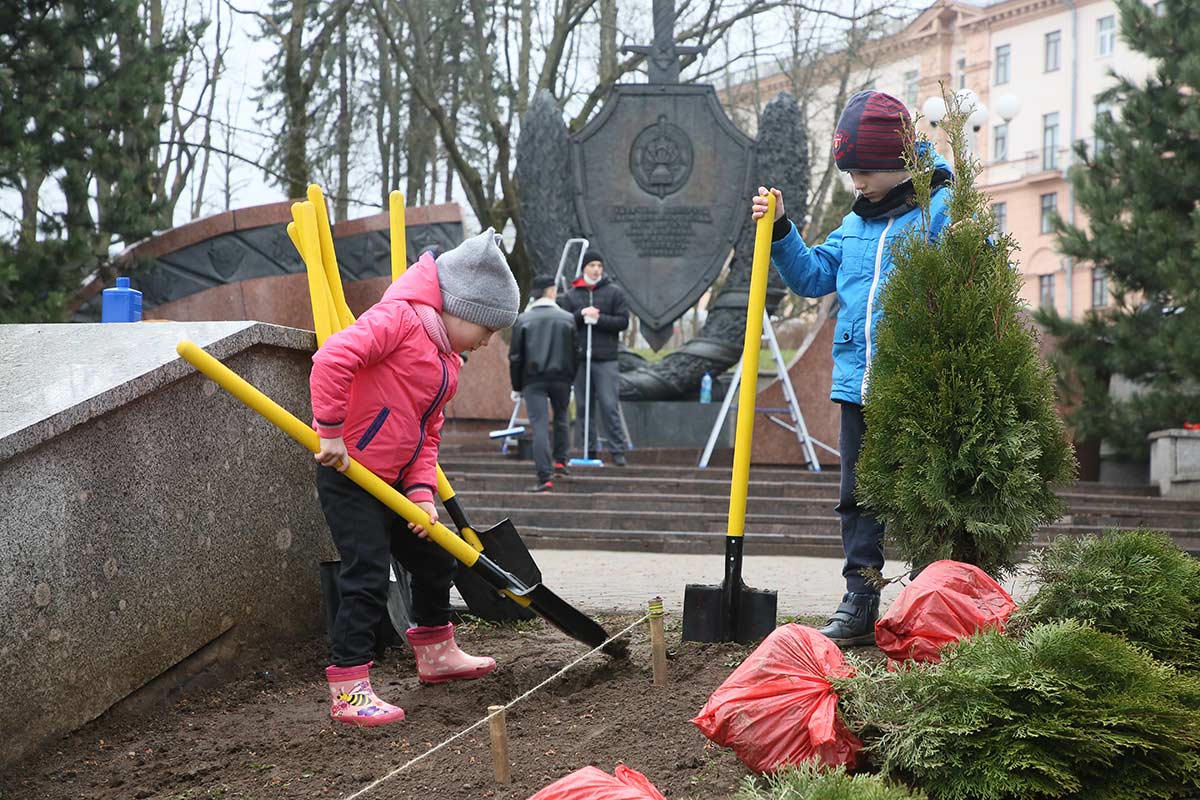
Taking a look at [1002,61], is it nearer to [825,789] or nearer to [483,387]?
[483,387]

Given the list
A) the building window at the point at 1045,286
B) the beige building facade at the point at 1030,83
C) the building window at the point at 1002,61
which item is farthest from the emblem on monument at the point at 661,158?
the building window at the point at 1002,61

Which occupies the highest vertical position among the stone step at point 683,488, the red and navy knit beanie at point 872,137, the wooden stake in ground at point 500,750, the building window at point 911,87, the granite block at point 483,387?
the building window at point 911,87

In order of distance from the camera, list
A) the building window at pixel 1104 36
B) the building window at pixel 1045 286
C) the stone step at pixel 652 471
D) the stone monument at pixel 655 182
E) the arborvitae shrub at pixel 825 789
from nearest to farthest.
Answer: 1. the arborvitae shrub at pixel 825 789
2. the stone step at pixel 652 471
3. the stone monument at pixel 655 182
4. the building window at pixel 1104 36
5. the building window at pixel 1045 286

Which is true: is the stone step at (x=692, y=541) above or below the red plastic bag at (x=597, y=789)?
below

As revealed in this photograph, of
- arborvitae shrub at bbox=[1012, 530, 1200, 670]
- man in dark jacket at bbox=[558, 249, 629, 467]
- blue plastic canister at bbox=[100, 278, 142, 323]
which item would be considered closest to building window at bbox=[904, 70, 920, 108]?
man in dark jacket at bbox=[558, 249, 629, 467]

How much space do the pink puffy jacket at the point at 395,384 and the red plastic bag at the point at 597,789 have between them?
164cm

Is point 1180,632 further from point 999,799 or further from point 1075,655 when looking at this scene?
point 999,799

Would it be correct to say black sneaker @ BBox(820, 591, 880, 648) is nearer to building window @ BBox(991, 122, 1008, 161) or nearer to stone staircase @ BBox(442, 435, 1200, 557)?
stone staircase @ BBox(442, 435, 1200, 557)

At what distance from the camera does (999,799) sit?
255 cm

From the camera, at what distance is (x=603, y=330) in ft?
38.7

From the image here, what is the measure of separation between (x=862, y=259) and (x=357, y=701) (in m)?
2.20

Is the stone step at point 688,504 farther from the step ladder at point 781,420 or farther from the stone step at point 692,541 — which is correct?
the step ladder at point 781,420

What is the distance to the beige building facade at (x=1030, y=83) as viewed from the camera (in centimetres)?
4941

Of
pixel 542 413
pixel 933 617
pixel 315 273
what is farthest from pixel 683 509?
pixel 933 617
